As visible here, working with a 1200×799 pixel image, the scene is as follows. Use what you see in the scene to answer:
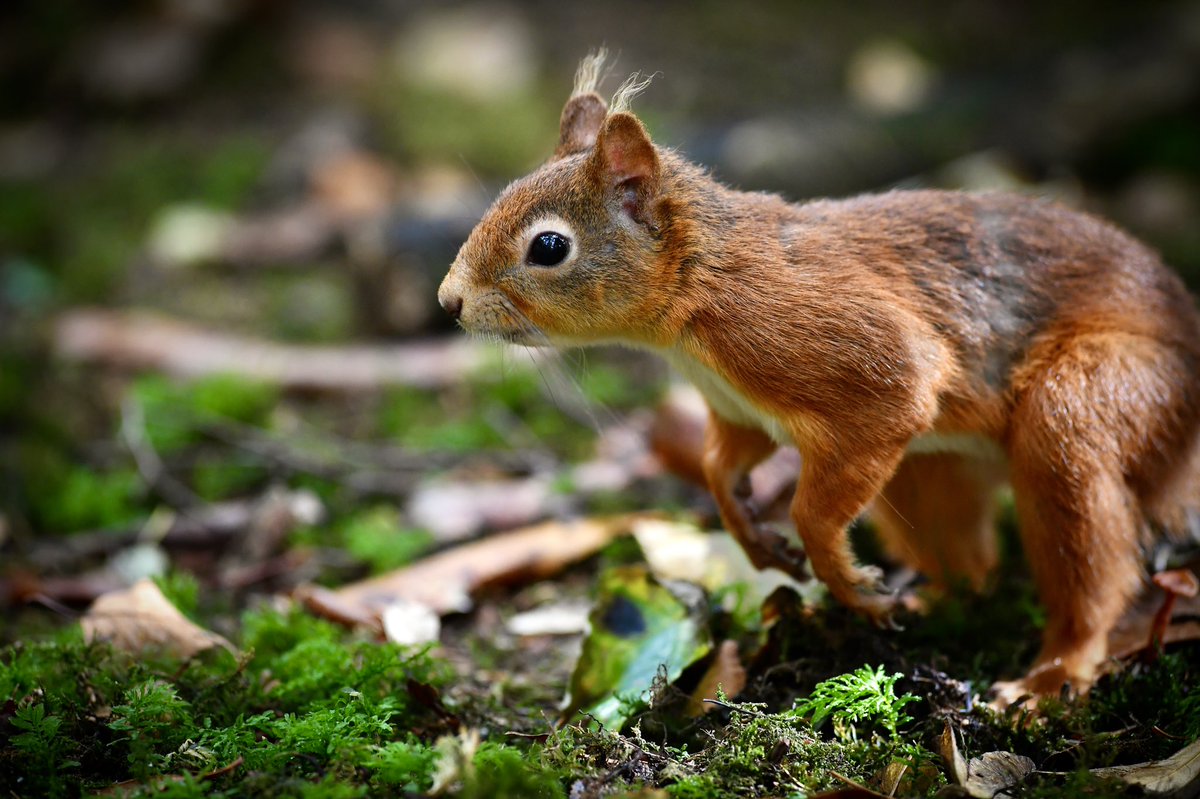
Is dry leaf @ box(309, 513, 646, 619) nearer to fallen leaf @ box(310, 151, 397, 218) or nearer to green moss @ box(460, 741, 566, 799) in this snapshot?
green moss @ box(460, 741, 566, 799)

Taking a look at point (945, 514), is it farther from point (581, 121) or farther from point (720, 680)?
point (581, 121)

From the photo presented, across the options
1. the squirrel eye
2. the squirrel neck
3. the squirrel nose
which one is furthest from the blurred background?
the squirrel neck

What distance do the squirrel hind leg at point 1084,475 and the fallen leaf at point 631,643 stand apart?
1.11 meters

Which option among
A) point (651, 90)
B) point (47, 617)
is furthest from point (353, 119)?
point (47, 617)

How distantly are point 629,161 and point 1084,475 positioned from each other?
1815 mm

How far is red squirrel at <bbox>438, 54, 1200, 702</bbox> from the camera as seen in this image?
350 cm

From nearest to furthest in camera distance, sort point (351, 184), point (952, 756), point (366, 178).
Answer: point (952, 756), point (351, 184), point (366, 178)

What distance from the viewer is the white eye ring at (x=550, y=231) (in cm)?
365

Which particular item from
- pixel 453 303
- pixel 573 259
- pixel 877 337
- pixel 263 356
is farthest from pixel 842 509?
pixel 263 356

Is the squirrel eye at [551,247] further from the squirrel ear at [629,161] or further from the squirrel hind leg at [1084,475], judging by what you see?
the squirrel hind leg at [1084,475]

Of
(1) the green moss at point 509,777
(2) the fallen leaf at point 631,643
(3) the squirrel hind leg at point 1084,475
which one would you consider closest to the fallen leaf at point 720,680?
(2) the fallen leaf at point 631,643

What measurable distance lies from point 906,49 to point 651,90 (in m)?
2.38

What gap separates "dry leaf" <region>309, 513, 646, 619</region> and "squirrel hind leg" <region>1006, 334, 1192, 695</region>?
1886 mm

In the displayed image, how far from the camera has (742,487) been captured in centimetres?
399
